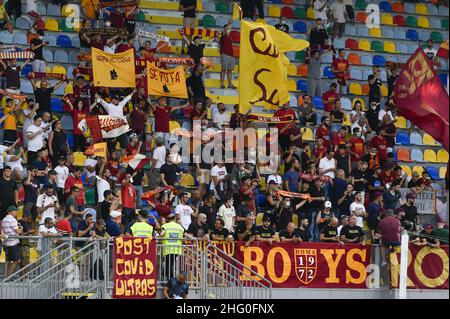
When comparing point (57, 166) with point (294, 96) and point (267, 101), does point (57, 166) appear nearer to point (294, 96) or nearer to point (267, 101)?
point (267, 101)

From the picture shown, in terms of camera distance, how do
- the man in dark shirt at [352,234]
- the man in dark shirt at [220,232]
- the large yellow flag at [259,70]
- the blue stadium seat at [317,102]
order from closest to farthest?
the man in dark shirt at [220,232] → the large yellow flag at [259,70] → the man in dark shirt at [352,234] → the blue stadium seat at [317,102]

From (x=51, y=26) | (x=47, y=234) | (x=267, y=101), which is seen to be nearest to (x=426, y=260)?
(x=267, y=101)

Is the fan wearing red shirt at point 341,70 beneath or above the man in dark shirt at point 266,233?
above

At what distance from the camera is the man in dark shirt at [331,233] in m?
24.1

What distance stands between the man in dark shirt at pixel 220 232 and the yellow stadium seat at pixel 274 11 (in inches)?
397

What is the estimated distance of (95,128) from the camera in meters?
26.2

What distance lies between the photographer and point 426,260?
23891 millimetres

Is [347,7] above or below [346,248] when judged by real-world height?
above

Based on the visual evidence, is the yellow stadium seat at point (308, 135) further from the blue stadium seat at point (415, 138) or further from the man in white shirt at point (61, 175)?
the man in white shirt at point (61, 175)

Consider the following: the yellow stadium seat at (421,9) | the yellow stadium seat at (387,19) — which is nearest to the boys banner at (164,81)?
the yellow stadium seat at (387,19)

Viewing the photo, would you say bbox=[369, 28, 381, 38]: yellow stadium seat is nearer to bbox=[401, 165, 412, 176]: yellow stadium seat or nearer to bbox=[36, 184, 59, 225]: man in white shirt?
bbox=[401, 165, 412, 176]: yellow stadium seat

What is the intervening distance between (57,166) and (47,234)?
3051 millimetres

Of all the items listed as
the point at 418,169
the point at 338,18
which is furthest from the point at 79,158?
the point at 338,18

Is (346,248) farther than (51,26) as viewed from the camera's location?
No
